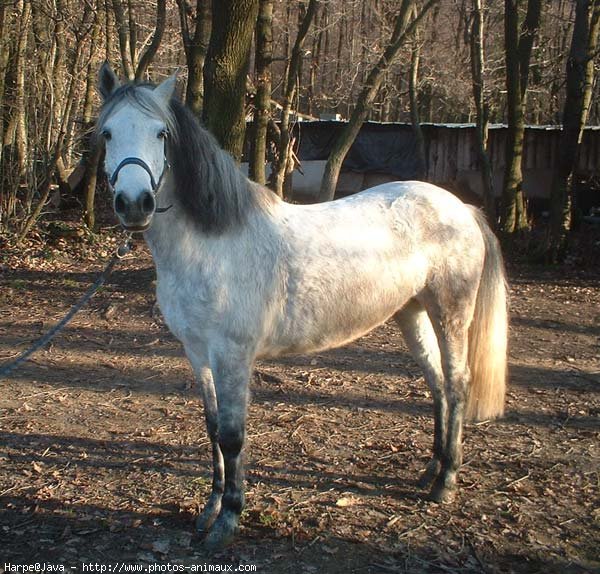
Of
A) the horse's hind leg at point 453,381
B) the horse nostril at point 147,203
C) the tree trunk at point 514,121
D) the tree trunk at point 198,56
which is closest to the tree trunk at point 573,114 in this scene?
the tree trunk at point 514,121

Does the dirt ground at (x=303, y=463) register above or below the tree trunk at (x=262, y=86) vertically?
below

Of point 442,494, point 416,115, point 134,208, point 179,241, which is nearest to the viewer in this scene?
point 134,208

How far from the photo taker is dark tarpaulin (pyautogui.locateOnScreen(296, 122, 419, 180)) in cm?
1805

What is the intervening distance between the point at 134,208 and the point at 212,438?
1.44m

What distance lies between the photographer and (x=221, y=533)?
10.2ft

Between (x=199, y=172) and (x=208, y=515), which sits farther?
(x=208, y=515)

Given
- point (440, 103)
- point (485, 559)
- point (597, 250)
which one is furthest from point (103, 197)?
point (440, 103)

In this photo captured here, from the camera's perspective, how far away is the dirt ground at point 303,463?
309 centimetres

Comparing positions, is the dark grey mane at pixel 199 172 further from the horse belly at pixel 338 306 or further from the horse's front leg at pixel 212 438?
the horse's front leg at pixel 212 438

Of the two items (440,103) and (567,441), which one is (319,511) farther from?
(440,103)

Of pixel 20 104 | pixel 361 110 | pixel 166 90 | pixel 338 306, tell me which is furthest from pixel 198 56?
pixel 338 306

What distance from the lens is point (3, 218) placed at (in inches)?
392

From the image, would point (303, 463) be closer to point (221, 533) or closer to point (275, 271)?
point (221, 533)

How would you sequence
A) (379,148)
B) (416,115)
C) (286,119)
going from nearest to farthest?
(286,119)
(416,115)
(379,148)
